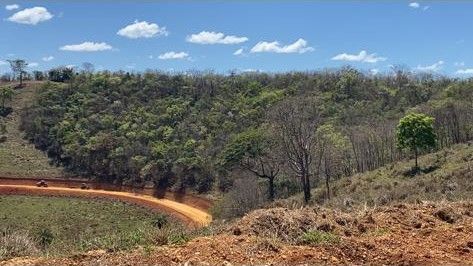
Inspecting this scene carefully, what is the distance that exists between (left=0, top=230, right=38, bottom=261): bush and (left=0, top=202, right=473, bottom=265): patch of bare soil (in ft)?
0.89

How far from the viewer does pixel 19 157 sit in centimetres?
6988

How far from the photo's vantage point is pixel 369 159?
5191 centimetres

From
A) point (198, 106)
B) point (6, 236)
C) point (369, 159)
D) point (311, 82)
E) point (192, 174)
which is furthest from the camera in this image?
point (311, 82)

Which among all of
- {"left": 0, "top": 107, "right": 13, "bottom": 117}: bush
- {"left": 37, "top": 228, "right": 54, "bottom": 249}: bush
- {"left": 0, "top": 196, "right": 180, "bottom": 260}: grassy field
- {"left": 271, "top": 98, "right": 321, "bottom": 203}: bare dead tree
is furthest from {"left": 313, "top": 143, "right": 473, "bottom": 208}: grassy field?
{"left": 0, "top": 107, "right": 13, "bottom": 117}: bush

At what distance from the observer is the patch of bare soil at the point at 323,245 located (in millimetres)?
6133

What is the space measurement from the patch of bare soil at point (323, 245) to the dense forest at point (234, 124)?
1209 inches

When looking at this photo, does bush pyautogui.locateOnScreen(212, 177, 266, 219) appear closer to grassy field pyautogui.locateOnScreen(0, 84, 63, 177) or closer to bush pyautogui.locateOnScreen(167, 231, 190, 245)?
grassy field pyautogui.locateOnScreen(0, 84, 63, 177)

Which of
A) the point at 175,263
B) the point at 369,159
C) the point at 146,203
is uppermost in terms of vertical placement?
the point at 175,263

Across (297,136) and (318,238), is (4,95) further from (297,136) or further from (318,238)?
(318,238)

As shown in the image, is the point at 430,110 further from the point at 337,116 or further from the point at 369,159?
the point at 337,116

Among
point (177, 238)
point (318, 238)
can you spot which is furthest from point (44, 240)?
point (318, 238)

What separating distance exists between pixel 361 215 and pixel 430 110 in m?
49.9

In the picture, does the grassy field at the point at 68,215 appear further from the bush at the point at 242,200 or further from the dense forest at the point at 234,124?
the dense forest at the point at 234,124

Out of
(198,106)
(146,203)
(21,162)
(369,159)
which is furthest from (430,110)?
(21,162)
